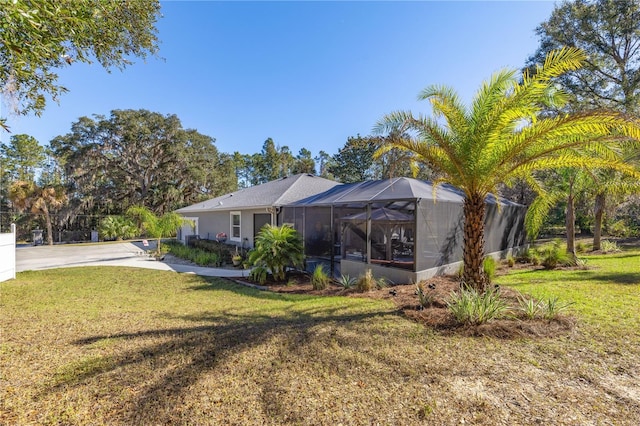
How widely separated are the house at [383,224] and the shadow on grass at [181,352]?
3315mm

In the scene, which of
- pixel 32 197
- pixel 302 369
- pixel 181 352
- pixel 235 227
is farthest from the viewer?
pixel 32 197

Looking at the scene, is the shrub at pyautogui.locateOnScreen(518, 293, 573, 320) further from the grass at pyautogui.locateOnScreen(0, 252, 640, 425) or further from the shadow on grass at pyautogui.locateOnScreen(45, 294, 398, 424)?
the shadow on grass at pyautogui.locateOnScreen(45, 294, 398, 424)

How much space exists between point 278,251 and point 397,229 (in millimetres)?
4916

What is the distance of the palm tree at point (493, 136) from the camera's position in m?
5.12

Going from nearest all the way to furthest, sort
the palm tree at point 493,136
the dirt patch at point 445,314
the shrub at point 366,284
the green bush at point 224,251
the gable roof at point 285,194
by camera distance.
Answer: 1. the dirt patch at point 445,314
2. the palm tree at point 493,136
3. the shrub at point 366,284
4. the green bush at point 224,251
5. the gable roof at point 285,194

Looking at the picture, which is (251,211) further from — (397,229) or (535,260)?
(535,260)

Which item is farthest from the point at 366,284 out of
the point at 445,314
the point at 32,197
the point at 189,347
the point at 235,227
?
the point at 32,197

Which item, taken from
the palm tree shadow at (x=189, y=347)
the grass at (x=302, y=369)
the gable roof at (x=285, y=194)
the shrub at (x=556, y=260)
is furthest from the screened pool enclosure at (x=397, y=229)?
the palm tree shadow at (x=189, y=347)

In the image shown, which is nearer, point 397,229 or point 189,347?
point 189,347

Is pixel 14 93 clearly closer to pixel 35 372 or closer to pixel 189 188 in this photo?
pixel 35 372

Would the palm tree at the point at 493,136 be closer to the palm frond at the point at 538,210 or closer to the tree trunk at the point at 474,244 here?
the tree trunk at the point at 474,244

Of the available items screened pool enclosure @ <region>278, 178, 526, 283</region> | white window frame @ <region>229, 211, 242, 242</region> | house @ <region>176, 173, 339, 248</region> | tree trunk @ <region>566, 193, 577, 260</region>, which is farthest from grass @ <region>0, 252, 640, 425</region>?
white window frame @ <region>229, 211, 242, 242</region>

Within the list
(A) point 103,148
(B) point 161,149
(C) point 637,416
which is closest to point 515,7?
(C) point 637,416

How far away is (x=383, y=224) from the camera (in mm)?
10414
